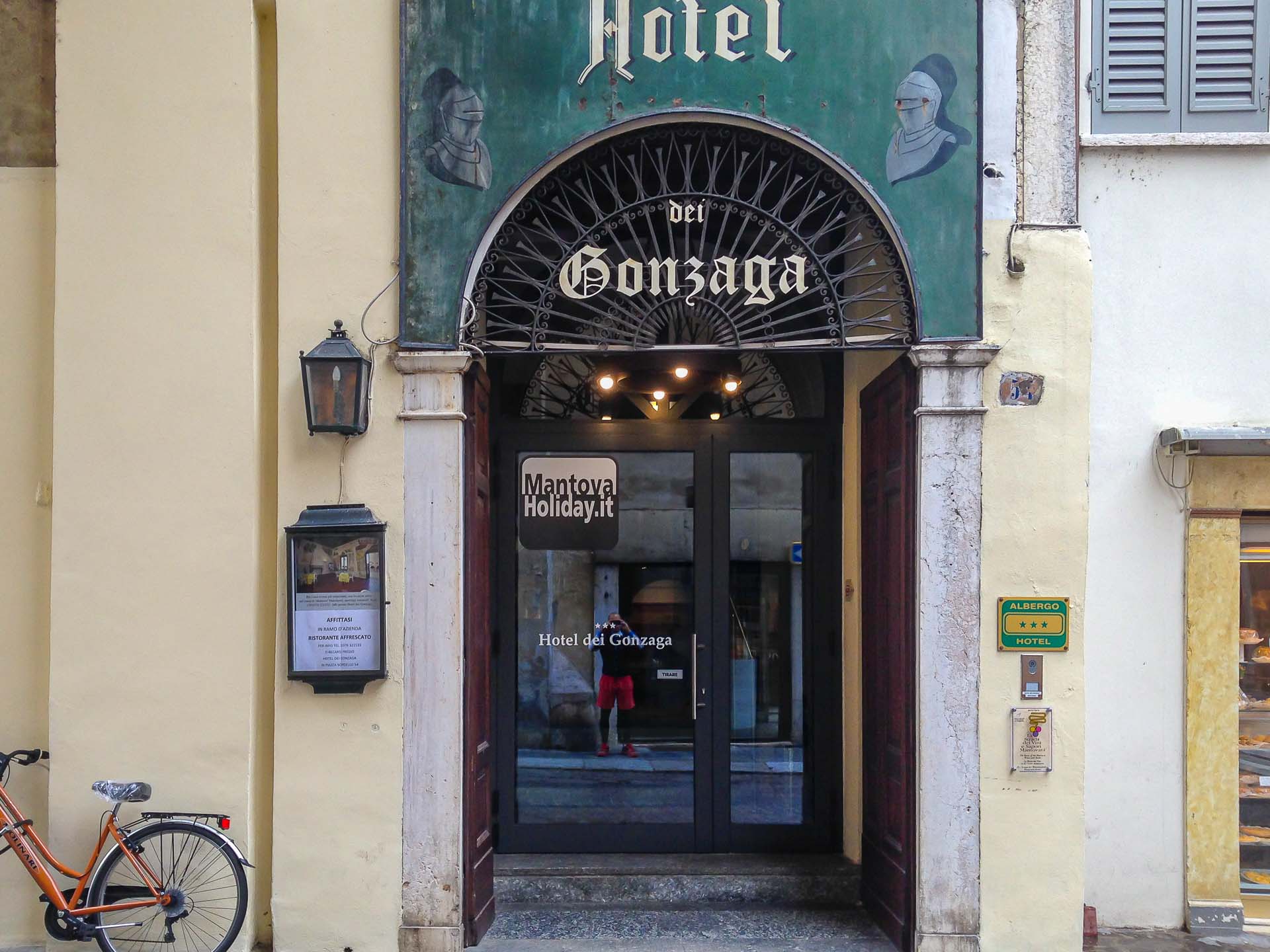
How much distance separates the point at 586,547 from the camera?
687cm

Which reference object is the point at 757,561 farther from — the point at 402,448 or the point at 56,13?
the point at 56,13

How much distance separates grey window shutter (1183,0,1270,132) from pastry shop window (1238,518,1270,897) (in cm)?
220

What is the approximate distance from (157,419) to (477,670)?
205cm

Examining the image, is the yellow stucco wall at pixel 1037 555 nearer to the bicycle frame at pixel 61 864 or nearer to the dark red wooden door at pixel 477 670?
the dark red wooden door at pixel 477 670

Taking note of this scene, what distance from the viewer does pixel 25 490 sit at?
5.69 meters

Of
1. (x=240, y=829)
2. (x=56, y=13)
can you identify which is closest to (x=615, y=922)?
(x=240, y=829)

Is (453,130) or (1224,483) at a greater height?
(453,130)

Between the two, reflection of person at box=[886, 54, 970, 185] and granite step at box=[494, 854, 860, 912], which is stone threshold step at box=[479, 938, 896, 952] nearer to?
granite step at box=[494, 854, 860, 912]

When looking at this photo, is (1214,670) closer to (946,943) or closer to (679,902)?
(946,943)

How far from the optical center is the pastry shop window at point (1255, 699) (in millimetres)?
6000

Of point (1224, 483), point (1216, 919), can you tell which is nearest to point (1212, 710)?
point (1216, 919)

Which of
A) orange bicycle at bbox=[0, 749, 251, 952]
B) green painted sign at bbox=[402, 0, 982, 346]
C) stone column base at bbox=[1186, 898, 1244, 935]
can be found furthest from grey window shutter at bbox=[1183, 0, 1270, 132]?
orange bicycle at bbox=[0, 749, 251, 952]

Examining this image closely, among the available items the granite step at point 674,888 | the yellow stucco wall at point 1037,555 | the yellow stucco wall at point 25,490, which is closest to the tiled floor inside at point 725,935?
the granite step at point 674,888

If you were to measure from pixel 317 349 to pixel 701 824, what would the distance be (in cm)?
363
